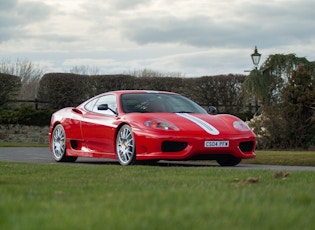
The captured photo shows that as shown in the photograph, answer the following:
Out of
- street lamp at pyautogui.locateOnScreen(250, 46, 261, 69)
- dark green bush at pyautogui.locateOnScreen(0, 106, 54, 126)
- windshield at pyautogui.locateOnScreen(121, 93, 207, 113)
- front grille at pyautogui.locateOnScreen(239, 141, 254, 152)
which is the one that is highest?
street lamp at pyautogui.locateOnScreen(250, 46, 261, 69)

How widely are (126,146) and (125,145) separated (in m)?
0.04

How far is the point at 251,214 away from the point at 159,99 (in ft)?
28.9

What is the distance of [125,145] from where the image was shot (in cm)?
1219

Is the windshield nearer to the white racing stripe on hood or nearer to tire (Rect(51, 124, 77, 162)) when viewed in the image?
the white racing stripe on hood

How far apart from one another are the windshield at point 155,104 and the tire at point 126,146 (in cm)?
56

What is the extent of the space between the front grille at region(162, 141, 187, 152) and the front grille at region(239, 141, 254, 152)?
1.11 meters

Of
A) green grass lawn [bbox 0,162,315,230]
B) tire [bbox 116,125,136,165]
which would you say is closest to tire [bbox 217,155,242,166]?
tire [bbox 116,125,136,165]

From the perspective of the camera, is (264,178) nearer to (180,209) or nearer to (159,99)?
(180,209)

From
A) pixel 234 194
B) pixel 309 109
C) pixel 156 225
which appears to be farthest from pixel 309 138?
pixel 156 225

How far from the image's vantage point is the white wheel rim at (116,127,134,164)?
1208 cm

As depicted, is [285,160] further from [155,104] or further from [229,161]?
[155,104]

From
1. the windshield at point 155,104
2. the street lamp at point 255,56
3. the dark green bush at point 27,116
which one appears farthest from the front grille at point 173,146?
the dark green bush at point 27,116

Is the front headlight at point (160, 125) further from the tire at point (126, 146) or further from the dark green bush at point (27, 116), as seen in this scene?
the dark green bush at point (27, 116)

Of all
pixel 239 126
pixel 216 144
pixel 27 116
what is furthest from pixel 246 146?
pixel 27 116
